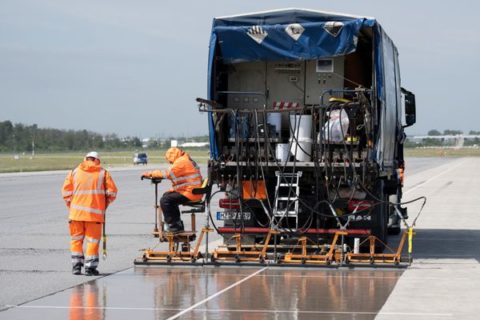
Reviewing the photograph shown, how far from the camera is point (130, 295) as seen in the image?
1198 cm

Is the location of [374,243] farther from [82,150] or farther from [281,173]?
[82,150]

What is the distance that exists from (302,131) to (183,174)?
69.7 inches

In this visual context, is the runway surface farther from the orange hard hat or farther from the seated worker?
the orange hard hat

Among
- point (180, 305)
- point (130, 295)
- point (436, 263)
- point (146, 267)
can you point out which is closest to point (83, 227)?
point (146, 267)

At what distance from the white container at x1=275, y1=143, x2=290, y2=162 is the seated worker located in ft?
3.87

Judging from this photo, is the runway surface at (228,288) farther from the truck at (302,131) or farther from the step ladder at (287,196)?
the truck at (302,131)

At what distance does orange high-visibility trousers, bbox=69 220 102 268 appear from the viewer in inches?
548

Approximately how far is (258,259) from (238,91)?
9.02ft

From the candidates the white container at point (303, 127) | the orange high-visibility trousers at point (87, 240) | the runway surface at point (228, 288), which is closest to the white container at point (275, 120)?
the white container at point (303, 127)

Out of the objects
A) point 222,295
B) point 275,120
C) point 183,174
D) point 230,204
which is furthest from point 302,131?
point 222,295

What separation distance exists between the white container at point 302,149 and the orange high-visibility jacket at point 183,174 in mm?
1414

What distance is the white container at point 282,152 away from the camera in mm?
15528

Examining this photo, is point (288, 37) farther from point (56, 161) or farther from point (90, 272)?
point (56, 161)

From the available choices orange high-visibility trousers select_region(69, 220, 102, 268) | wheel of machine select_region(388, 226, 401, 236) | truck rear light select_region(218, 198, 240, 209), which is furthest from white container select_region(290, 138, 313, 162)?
wheel of machine select_region(388, 226, 401, 236)
